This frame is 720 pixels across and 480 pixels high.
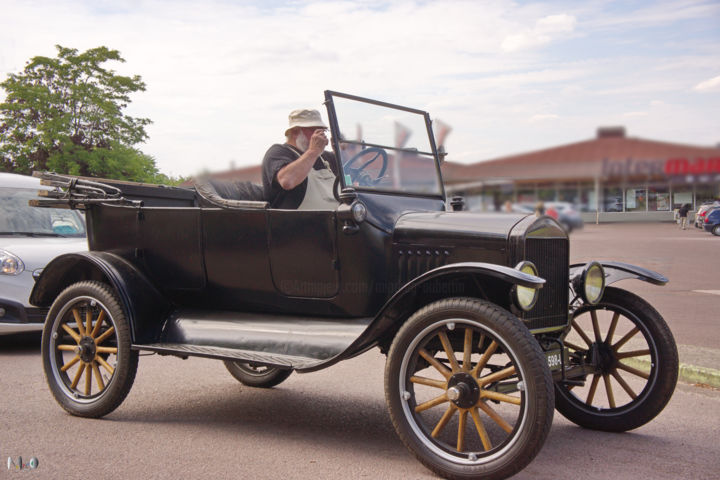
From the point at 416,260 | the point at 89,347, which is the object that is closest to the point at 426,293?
the point at 416,260

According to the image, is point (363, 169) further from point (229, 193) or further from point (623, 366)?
point (623, 366)

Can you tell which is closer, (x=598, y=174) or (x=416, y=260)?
(x=598, y=174)

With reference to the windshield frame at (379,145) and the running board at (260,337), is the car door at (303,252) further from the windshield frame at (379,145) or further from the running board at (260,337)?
the windshield frame at (379,145)

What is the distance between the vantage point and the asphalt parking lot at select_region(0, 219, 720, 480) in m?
3.60

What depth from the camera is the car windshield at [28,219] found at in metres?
8.13

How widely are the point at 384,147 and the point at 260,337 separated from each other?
4.93 ft

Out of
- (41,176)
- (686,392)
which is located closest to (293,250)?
(41,176)

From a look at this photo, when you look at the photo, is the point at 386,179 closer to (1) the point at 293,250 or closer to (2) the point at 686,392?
(1) the point at 293,250

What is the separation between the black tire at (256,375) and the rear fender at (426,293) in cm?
174

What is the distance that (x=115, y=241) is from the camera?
505cm

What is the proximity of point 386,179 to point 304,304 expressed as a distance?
991mm

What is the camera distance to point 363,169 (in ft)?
15.0

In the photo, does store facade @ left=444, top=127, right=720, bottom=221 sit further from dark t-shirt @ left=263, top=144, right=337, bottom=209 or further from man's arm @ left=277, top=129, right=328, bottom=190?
dark t-shirt @ left=263, top=144, right=337, bottom=209

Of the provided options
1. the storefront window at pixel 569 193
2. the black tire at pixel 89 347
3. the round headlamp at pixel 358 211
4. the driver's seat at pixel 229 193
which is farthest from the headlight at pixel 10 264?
the storefront window at pixel 569 193
